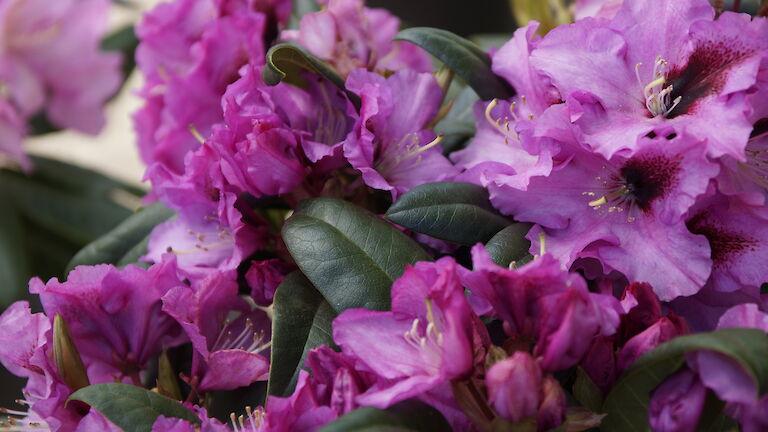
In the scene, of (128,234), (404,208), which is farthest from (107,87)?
(404,208)

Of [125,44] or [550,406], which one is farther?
[125,44]

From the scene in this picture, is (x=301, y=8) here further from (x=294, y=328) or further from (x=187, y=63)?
(x=294, y=328)

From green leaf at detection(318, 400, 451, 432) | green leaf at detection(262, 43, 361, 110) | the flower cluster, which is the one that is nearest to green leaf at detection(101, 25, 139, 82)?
the flower cluster

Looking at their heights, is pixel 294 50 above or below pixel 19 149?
above

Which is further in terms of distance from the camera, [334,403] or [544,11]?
[544,11]

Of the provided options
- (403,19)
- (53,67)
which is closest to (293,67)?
(53,67)

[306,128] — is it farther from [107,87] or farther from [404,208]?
[107,87]

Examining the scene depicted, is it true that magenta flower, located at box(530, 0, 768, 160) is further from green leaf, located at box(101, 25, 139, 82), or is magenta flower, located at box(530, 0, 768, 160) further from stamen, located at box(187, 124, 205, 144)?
green leaf, located at box(101, 25, 139, 82)
